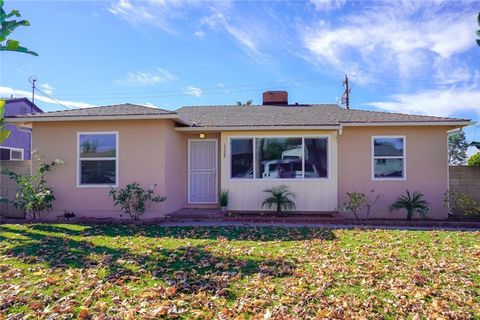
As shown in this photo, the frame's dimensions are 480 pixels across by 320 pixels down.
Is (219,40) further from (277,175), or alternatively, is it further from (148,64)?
(277,175)

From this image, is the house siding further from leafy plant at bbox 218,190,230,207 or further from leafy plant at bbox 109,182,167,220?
leafy plant at bbox 109,182,167,220

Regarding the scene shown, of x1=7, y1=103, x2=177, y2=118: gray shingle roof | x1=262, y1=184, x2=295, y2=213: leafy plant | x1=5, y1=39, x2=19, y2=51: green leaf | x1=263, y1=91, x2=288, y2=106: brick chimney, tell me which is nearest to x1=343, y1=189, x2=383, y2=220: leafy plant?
x1=262, y1=184, x2=295, y2=213: leafy plant

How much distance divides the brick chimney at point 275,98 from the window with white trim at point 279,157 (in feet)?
16.1

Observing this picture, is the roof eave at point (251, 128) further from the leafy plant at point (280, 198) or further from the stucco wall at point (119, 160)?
the leafy plant at point (280, 198)

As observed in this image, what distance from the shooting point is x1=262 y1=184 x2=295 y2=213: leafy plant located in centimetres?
1071

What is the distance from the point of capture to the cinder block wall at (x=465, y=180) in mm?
10805

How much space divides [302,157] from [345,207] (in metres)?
2.15

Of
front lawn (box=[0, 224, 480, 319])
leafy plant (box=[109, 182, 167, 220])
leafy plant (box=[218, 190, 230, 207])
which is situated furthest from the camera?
leafy plant (box=[218, 190, 230, 207])

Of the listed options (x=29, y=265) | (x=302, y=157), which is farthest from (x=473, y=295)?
(x=302, y=157)

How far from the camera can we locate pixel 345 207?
1066 cm

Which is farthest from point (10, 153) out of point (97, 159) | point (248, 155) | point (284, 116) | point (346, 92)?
point (346, 92)

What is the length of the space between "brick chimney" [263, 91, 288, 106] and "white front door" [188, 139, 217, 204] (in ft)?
15.9

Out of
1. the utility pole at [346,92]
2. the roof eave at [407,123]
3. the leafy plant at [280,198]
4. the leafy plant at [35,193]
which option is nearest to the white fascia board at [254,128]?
the roof eave at [407,123]

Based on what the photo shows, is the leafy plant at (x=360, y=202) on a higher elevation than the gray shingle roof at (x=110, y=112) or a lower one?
lower
